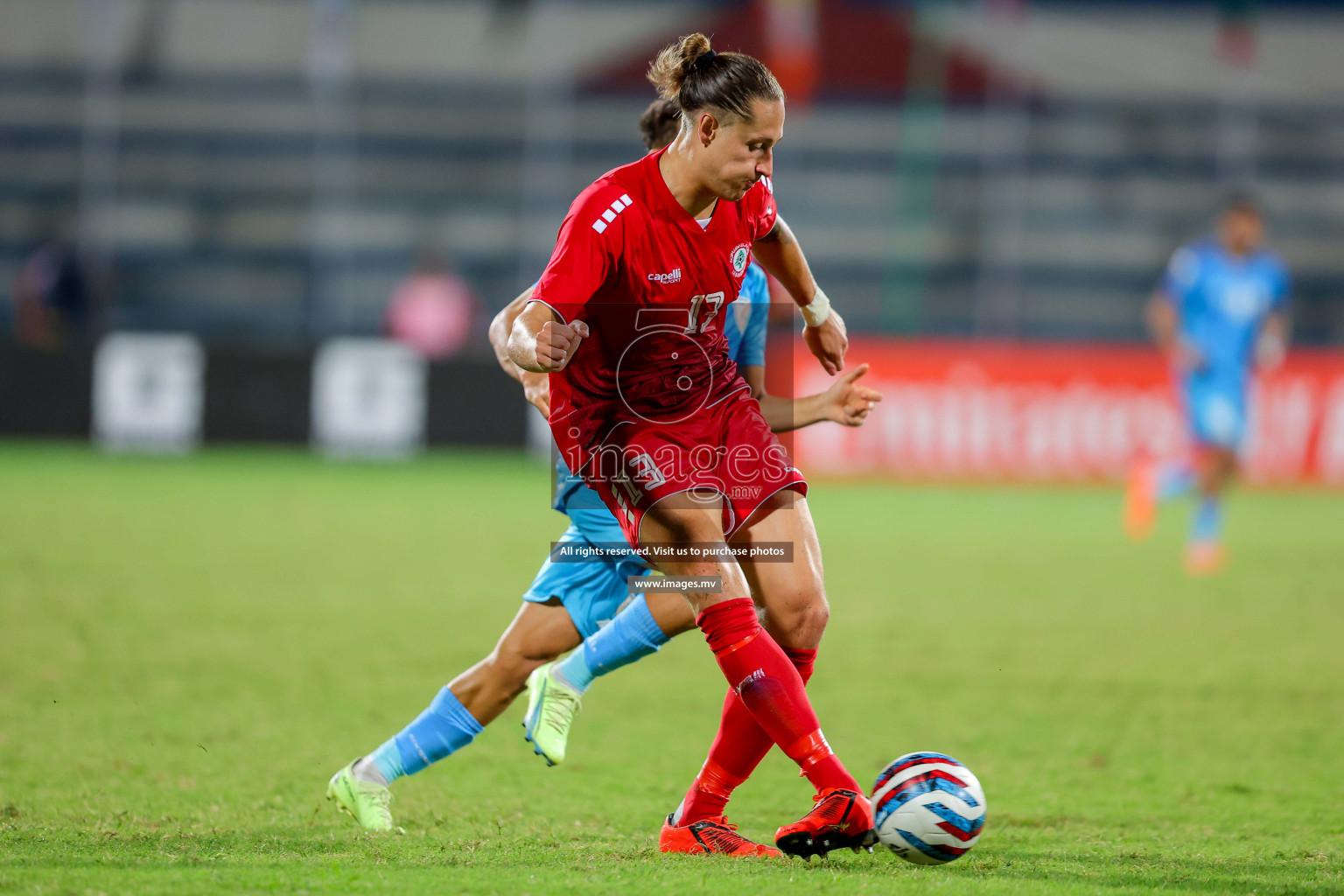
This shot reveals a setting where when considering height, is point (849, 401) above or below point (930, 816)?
above

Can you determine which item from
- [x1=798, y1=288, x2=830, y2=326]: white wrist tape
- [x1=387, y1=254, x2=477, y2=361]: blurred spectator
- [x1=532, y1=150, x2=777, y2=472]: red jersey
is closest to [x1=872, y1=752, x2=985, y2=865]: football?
[x1=532, y1=150, x2=777, y2=472]: red jersey

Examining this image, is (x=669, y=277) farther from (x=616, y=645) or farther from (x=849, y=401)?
(x=616, y=645)

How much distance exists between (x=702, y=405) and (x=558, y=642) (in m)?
0.92

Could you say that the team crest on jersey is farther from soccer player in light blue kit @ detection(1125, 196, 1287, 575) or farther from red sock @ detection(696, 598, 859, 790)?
soccer player in light blue kit @ detection(1125, 196, 1287, 575)

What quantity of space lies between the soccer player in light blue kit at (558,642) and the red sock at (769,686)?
1.99 feet

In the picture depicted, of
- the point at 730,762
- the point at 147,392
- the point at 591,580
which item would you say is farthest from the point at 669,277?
the point at 147,392

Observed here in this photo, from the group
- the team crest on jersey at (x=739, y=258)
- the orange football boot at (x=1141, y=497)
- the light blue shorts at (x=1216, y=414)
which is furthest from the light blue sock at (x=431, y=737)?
the orange football boot at (x=1141, y=497)

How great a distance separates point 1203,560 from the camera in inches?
424

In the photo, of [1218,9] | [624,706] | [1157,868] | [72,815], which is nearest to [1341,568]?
[624,706]

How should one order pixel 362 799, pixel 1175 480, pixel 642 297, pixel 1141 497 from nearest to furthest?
pixel 642 297
pixel 362 799
pixel 1175 480
pixel 1141 497

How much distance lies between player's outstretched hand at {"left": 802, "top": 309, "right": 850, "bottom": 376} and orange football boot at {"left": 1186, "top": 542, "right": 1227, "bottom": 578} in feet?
22.6

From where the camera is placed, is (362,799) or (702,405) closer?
(702,405)

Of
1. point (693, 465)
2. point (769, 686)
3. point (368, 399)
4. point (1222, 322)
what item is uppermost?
point (1222, 322)

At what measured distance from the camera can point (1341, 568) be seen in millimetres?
10672
